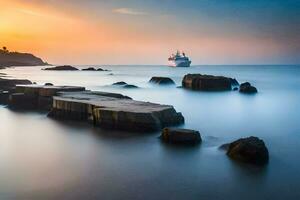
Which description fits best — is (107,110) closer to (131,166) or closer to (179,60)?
(131,166)

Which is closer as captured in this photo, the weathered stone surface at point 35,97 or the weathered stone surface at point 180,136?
the weathered stone surface at point 180,136

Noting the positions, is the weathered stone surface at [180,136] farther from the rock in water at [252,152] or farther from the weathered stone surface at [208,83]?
the weathered stone surface at [208,83]

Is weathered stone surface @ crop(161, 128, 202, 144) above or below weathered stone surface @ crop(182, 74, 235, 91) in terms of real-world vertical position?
below

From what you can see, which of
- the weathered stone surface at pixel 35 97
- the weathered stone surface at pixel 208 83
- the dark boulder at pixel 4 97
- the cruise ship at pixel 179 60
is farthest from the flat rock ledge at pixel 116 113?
the cruise ship at pixel 179 60

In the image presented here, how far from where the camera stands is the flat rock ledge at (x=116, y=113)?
17.0 meters

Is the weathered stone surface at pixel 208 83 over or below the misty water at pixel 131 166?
over

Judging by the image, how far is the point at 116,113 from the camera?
57.3ft

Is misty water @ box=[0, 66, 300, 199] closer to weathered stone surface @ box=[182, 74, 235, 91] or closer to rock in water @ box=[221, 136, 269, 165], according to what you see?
rock in water @ box=[221, 136, 269, 165]

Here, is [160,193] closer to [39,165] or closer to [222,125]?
[39,165]

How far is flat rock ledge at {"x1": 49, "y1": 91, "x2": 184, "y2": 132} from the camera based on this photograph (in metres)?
17.0

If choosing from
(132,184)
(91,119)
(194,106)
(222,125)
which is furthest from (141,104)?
(194,106)

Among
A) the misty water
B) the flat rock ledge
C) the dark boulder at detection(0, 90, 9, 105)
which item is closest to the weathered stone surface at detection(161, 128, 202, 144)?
the misty water

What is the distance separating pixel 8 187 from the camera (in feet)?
33.8

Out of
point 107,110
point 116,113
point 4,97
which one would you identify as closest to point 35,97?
point 4,97
